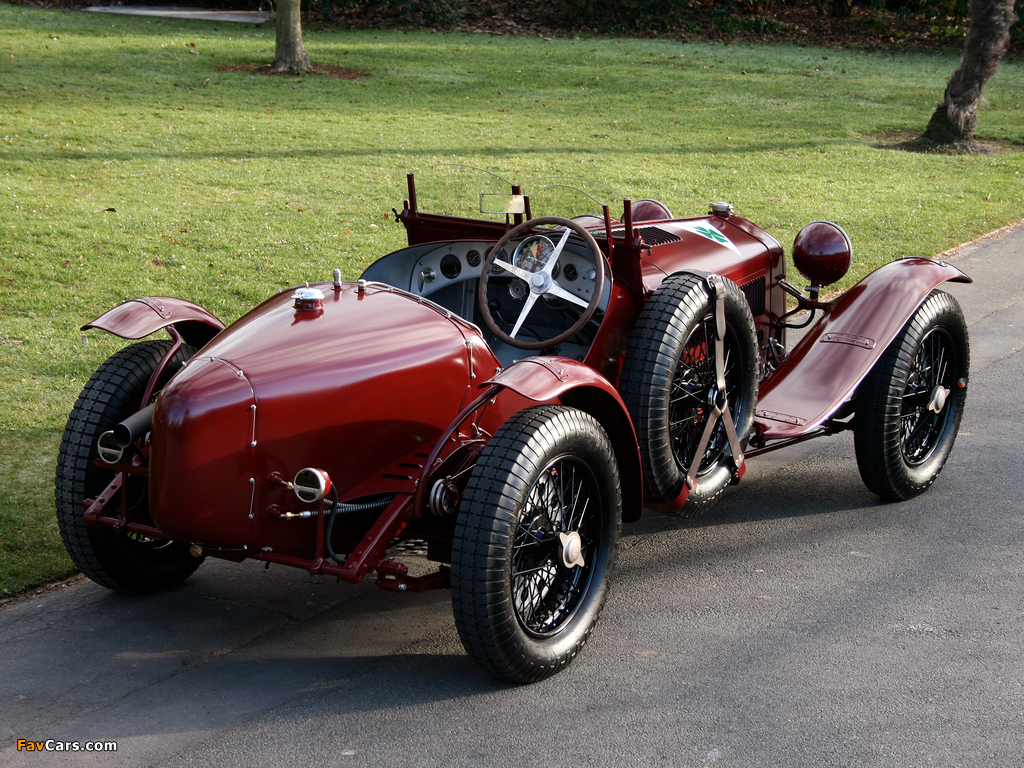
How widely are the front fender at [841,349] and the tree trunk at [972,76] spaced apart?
10.3m

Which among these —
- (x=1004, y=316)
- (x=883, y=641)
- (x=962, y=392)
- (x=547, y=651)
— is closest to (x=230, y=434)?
(x=547, y=651)

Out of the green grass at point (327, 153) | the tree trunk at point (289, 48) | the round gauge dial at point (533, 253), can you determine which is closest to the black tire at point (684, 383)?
the round gauge dial at point (533, 253)

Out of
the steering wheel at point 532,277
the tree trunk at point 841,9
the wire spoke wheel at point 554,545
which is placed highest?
the tree trunk at point 841,9

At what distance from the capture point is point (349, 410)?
3.43m

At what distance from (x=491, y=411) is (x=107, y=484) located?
1.53 meters

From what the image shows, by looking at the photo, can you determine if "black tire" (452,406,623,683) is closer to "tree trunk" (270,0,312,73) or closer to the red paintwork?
the red paintwork

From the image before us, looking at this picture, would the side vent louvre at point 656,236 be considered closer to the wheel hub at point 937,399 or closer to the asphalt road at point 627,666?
the asphalt road at point 627,666

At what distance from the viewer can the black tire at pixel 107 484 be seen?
371cm

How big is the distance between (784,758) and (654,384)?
1492 millimetres

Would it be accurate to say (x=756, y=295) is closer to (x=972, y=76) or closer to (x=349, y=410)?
(x=349, y=410)

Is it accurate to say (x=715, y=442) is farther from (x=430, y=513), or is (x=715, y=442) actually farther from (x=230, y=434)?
(x=230, y=434)

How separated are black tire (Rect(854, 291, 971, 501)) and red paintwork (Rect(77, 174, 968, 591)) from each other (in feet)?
1.06

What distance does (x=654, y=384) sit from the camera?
394cm

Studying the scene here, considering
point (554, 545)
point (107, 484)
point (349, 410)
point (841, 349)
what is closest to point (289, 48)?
point (841, 349)
